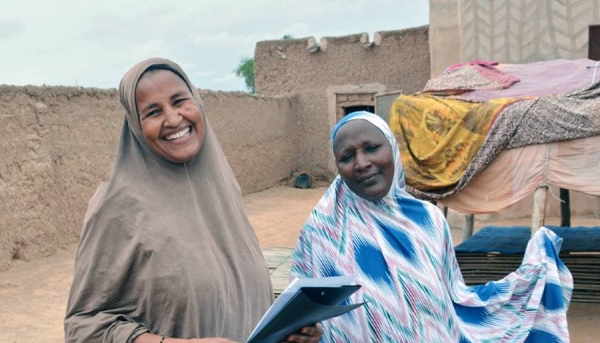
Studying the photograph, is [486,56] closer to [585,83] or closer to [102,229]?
[585,83]

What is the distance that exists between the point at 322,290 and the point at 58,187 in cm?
624

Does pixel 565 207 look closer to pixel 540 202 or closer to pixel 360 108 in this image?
pixel 540 202

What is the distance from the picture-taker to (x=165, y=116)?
65.8 inches

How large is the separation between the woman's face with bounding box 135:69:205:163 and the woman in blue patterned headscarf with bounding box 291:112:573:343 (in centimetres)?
82

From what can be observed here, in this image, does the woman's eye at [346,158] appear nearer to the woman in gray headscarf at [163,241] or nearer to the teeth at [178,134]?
the woman in gray headscarf at [163,241]

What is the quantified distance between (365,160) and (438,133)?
2.88 meters

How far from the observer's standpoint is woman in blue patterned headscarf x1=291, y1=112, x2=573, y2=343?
228 cm

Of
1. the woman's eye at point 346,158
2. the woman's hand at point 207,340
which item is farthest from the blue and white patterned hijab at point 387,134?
the woman's hand at point 207,340

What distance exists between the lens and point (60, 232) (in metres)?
7.12

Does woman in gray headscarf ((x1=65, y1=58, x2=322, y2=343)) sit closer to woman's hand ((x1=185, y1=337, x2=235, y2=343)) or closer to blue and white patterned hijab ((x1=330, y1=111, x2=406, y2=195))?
woman's hand ((x1=185, y1=337, x2=235, y2=343))

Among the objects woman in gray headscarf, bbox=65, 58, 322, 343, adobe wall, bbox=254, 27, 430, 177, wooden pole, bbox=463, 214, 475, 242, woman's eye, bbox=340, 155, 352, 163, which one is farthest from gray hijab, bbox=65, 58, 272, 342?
adobe wall, bbox=254, 27, 430, 177

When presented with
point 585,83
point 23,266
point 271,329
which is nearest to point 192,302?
point 271,329

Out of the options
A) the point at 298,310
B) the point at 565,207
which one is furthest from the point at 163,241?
the point at 565,207

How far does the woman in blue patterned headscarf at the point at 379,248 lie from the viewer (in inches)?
89.6
